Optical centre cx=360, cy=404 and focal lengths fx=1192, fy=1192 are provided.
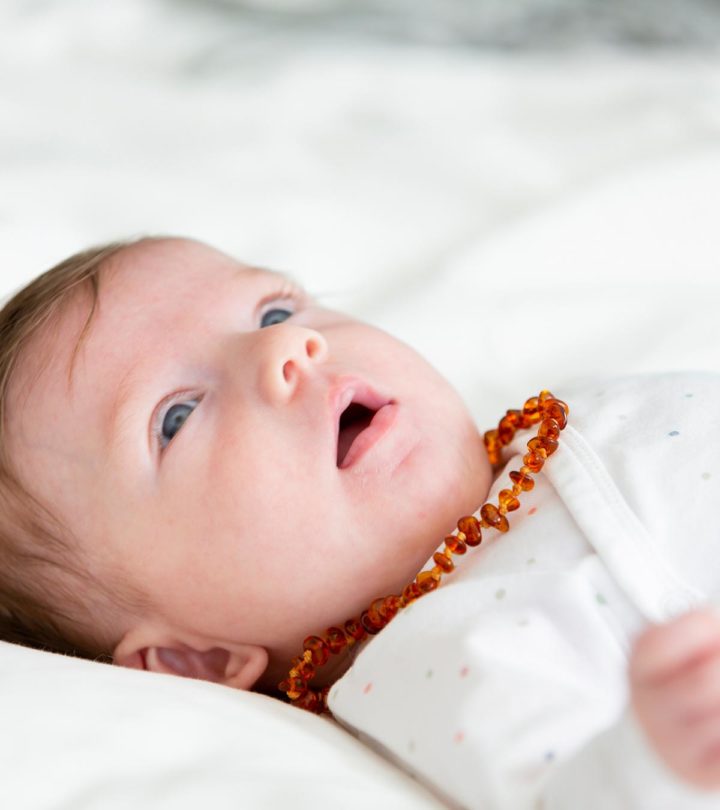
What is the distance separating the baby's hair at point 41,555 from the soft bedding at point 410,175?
0.40 m

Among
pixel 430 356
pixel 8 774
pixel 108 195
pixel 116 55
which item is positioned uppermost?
pixel 116 55

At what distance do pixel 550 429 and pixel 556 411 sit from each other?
0.13 ft

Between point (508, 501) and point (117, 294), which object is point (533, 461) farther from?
point (117, 294)

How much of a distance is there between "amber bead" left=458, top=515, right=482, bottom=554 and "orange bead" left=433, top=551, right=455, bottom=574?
23 millimetres

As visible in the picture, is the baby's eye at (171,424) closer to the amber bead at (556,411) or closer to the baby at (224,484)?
the baby at (224,484)

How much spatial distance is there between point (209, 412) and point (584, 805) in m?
0.48

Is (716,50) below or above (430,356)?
above

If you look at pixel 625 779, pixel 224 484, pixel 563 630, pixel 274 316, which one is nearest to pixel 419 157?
pixel 274 316

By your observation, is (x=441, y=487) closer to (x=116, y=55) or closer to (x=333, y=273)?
(x=333, y=273)

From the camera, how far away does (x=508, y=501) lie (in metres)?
1.01

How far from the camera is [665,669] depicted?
65 centimetres

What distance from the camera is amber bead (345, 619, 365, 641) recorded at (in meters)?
1.03

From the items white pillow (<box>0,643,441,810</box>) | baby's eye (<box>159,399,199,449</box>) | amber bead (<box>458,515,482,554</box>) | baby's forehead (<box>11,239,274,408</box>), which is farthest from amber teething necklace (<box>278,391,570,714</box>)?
baby's forehead (<box>11,239,274,408</box>)

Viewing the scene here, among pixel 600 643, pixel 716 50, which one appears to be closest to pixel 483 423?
pixel 600 643
